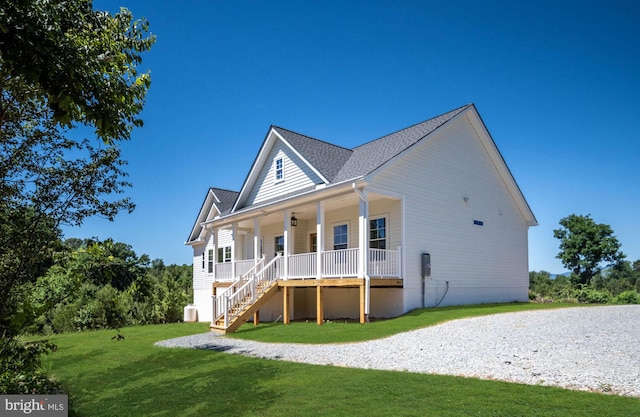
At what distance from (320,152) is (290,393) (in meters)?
13.2

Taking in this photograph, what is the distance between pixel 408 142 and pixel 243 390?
38.2 feet

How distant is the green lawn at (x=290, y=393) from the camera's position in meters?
5.38

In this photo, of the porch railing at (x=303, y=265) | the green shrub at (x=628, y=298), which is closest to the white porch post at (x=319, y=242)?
the porch railing at (x=303, y=265)

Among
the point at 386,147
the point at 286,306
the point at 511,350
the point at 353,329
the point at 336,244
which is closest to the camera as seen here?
the point at 511,350

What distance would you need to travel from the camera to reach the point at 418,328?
11422 mm

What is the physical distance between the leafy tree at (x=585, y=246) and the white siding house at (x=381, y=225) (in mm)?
12939

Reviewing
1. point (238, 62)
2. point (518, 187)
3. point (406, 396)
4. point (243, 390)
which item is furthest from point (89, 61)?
point (518, 187)

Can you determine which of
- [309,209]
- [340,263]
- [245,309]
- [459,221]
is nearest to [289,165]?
[309,209]

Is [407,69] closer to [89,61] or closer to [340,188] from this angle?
[340,188]

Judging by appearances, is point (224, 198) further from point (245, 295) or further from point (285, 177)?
point (245, 295)

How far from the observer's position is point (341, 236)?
18.1 m

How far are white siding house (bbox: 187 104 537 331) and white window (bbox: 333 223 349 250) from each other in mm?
43

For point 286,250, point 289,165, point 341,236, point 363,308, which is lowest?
point 363,308

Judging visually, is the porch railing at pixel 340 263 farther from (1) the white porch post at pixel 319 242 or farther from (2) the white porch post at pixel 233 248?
(2) the white porch post at pixel 233 248
